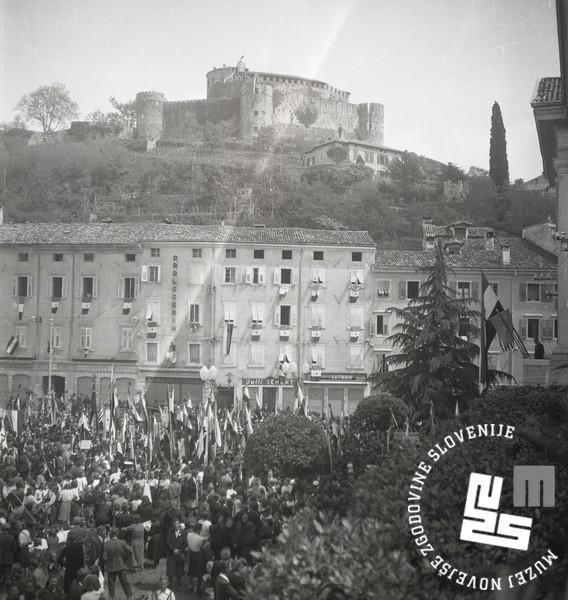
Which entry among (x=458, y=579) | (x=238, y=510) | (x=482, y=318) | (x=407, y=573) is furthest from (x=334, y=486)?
(x=482, y=318)

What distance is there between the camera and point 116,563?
34.9ft

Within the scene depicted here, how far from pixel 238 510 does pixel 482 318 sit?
17.3 ft

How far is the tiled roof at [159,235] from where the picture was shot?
60.4 feet

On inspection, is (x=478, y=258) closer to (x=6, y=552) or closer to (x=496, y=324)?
(x=496, y=324)

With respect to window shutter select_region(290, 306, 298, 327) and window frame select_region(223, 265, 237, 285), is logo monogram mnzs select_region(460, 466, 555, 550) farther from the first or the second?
window frame select_region(223, 265, 237, 285)

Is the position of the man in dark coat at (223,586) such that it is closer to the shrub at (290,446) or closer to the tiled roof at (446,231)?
the shrub at (290,446)

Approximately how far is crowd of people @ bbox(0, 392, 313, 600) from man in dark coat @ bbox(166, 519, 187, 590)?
0.01 meters

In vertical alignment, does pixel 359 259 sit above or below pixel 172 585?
above

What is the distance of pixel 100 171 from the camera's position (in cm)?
2972

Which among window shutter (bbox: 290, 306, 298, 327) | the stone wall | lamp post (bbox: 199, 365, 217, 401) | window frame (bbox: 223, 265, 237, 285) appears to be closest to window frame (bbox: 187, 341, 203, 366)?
lamp post (bbox: 199, 365, 217, 401)

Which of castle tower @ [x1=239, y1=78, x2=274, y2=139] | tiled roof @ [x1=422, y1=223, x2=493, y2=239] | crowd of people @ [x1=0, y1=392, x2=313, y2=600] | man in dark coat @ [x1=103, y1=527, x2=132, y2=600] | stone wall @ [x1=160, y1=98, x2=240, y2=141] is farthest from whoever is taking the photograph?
stone wall @ [x1=160, y1=98, x2=240, y2=141]

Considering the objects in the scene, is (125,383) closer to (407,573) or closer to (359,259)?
(359,259)

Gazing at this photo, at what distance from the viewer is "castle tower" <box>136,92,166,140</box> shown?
24156 millimetres

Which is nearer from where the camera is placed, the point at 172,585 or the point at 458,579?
the point at 458,579
